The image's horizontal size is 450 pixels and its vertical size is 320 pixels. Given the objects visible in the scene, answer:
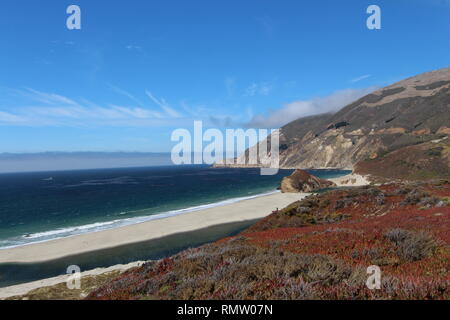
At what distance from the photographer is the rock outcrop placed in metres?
64.2

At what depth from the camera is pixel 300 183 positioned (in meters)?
65.8

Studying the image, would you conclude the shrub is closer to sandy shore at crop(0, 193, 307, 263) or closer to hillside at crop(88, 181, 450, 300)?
hillside at crop(88, 181, 450, 300)

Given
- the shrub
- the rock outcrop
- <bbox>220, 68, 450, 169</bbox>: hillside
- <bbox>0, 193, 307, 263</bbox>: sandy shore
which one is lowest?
<bbox>0, 193, 307, 263</bbox>: sandy shore

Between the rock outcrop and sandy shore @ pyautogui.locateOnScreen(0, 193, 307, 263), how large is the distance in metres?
24.0

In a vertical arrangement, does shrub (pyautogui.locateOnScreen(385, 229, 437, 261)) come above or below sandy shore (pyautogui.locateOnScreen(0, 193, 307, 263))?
above

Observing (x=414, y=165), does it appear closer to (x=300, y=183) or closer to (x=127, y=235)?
(x=300, y=183)

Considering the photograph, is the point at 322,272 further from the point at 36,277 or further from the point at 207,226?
the point at 207,226

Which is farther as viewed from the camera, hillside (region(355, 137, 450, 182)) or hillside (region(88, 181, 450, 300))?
hillside (region(355, 137, 450, 182))

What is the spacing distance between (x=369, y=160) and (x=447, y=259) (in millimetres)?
99931

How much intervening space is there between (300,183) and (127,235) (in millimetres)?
47088

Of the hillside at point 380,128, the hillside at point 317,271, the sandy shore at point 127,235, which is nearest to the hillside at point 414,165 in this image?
the hillside at point 380,128

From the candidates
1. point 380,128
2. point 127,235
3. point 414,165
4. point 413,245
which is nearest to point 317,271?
point 413,245

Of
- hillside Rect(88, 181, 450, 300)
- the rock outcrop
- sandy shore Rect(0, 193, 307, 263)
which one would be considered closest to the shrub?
hillside Rect(88, 181, 450, 300)
